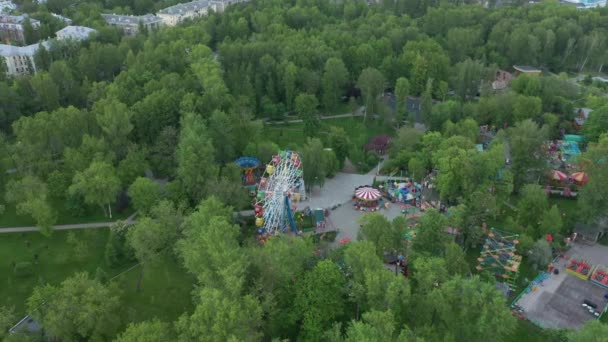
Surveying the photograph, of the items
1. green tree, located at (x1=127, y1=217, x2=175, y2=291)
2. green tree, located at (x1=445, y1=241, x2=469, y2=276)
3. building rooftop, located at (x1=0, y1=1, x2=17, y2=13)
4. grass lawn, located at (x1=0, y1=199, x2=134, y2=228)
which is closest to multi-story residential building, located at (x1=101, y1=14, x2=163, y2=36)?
building rooftop, located at (x1=0, y1=1, x2=17, y2=13)

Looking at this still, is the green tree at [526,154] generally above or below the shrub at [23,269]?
above

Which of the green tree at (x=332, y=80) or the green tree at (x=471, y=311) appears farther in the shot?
the green tree at (x=332, y=80)

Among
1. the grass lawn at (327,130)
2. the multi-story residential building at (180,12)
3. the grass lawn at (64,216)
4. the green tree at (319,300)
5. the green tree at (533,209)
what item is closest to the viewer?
the green tree at (319,300)

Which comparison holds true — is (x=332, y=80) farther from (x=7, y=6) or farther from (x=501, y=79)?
(x=7, y=6)

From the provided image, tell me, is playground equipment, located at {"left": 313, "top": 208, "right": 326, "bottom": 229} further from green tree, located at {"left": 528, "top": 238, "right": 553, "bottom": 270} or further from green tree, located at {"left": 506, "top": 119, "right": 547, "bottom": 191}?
green tree, located at {"left": 506, "top": 119, "right": 547, "bottom": 191}

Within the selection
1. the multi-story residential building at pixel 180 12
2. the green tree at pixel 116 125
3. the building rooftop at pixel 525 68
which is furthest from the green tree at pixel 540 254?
the multi-story residential building at pixel 180 12

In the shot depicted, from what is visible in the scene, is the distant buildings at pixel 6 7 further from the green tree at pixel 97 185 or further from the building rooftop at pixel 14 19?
the green tree at pixel 97 185

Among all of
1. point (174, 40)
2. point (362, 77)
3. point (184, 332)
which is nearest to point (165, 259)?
point (184, 332)
